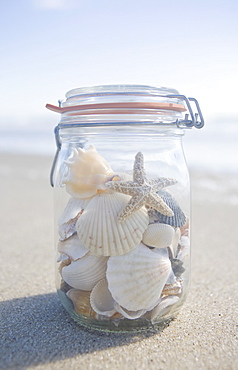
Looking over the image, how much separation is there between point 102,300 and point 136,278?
151 millimetres


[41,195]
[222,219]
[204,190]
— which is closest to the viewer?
[222,219]

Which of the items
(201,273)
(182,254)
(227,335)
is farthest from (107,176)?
(201,273)

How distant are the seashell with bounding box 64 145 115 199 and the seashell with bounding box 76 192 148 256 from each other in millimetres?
56

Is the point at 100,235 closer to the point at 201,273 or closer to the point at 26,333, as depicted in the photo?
the point at 26,333

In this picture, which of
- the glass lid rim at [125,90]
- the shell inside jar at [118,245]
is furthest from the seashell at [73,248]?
the glass lid rim at [125,90]

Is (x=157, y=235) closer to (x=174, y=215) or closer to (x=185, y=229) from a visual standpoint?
(x=174, y=215)

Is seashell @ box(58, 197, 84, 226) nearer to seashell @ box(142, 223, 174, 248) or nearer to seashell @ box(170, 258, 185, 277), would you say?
seashell @ box(142, 223, 174, 248)

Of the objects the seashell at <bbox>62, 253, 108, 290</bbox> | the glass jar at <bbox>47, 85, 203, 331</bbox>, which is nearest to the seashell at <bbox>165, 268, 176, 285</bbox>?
the glass jar at <bbox>47, 85, 203, 331</bbox>

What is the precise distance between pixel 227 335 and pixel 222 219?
2380 mm

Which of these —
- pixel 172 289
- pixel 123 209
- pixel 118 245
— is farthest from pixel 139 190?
pixel 172 289

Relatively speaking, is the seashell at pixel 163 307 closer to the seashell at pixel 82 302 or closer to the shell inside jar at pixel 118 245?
the shell inside jar at pixel 118 245

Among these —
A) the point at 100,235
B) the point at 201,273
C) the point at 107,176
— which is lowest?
the point at 201,273

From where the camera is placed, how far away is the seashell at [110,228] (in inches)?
58.1

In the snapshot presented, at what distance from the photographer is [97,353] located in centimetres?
140
